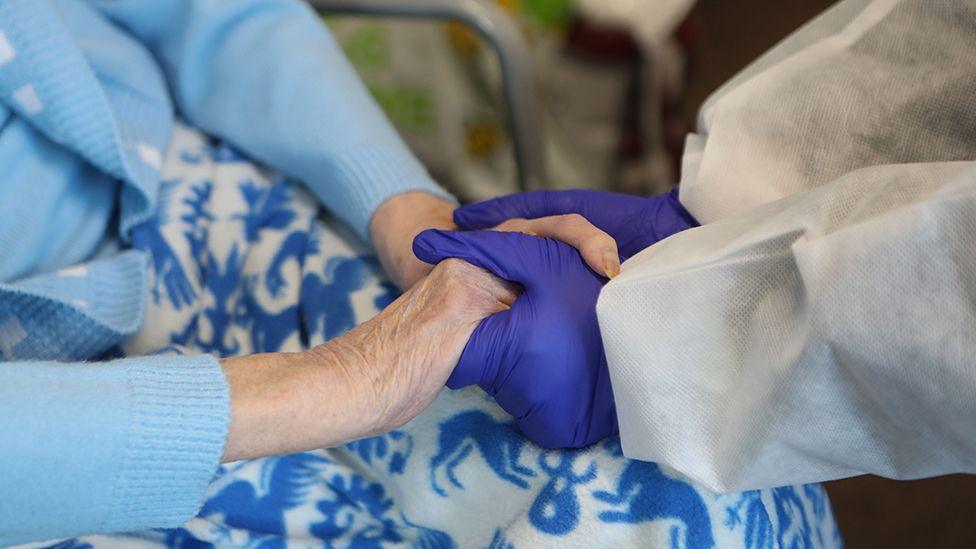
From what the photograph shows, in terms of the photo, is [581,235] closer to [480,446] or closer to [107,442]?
[480,446]

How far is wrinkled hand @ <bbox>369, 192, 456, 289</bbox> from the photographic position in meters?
0.70

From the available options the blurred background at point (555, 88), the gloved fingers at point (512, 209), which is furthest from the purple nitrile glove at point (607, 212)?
the blurred background at point (555, 88)

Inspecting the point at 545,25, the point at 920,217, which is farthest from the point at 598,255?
the point at 545,25

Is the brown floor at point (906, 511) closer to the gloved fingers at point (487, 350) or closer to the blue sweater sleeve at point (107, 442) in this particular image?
the gloved fingers at point (487, 350)

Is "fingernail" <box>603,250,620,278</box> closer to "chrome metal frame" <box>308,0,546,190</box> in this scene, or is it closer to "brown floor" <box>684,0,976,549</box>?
"chrome metal frame" <box>308,0,546,190</box>

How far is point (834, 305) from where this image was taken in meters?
0.44

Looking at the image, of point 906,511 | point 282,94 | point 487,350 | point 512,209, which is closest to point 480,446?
point 487,350

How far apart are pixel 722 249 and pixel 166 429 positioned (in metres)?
0.35

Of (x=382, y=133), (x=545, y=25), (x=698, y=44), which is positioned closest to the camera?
(x=382, y=133)

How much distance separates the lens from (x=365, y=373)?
0.58 metres

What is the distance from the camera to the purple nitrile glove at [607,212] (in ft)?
2.06

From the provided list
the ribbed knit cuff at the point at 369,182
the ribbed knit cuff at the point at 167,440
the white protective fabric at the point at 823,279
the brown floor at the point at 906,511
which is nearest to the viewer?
the white protective fabric at the point at 823,279

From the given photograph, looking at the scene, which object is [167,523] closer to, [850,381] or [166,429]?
[166,429]

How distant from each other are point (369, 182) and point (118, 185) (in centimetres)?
24
